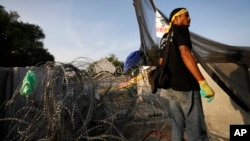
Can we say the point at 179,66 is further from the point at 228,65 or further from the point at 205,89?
the point at 228,65

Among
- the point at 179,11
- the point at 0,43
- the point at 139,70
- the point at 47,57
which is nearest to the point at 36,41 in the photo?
the point at 47,57

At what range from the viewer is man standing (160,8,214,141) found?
278cm

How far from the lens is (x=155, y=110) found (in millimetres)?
4371

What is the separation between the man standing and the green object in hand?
162 cm

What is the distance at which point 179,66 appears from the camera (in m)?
2.90

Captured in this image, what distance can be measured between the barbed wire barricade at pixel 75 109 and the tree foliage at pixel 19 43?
2758 centimetres

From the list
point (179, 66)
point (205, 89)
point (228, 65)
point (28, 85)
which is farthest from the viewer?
point (228, 65)

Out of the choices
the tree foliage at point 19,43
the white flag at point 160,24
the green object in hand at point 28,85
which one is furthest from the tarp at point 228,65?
the tree foliage at point 19,43

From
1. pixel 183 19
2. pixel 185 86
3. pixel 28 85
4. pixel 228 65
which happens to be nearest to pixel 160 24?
pixel 228 65

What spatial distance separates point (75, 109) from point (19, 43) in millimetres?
33058

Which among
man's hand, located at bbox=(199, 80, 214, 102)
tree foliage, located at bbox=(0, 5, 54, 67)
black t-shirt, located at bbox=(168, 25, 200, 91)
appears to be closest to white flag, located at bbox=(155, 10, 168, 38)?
black t-shirt, located at bbox=(168, 25, 200, 91)

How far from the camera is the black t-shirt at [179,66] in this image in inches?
112

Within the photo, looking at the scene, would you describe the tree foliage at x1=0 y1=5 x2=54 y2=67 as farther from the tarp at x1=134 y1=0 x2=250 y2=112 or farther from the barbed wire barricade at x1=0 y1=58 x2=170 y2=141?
the tarp at x1=134 y1=0 x2=250 y2=112

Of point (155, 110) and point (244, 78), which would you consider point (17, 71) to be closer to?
point (155, 110)
